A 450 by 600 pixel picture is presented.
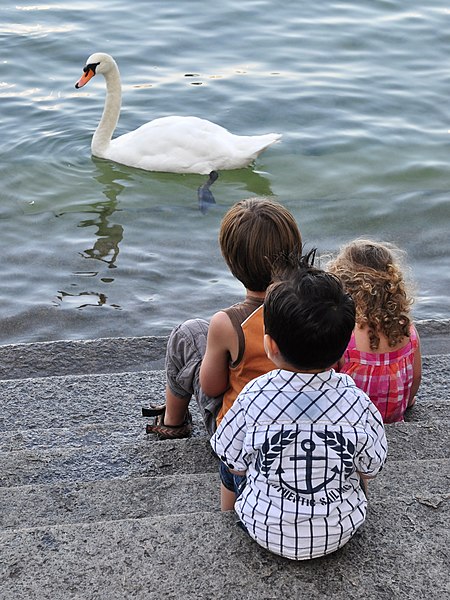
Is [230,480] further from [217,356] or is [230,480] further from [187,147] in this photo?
[187,147]

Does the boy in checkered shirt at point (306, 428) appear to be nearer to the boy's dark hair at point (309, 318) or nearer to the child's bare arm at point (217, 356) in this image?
the boy's dark hair at point (309, 318)

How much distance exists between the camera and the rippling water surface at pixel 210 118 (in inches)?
267

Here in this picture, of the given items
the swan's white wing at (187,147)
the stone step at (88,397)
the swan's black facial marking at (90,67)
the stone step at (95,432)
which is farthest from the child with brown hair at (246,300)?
the swan's black facial marking at (90,67)

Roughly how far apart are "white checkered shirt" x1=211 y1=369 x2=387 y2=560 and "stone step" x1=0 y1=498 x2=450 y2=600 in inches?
2.8

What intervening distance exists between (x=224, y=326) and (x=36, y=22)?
9991mm

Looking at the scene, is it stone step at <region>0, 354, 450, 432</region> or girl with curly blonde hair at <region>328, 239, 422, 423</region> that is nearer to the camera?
girl with curly blonde hair at <region>328, 239, 422, 423</region>

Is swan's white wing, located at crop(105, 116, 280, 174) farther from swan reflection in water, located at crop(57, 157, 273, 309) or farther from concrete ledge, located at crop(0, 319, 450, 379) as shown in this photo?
concrete ledge, located at crop(0, 319, 450, 379)

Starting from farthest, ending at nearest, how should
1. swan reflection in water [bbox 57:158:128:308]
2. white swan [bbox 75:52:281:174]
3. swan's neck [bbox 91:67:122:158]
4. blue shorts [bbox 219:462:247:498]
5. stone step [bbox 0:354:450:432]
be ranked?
swan's neck [bbox 91:67:122:158] → white swan [bbox 75:52:281:174] → swan reflection in water [bbox 57:158:128:308] → stone step [bbox 0:354:450:432] → blue shorts [bbox 219:462:247:498]

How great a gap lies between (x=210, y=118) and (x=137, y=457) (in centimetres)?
703

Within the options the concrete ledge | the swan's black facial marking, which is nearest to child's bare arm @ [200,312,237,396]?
the concrete ledge

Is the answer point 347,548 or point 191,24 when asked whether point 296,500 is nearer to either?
point 347,548

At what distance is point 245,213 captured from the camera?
9.66 ft

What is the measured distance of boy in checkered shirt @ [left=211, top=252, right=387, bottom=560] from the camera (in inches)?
88.8

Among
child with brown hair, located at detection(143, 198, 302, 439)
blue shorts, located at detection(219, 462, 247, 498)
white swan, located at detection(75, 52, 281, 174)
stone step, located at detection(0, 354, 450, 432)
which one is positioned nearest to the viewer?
blue shorts, located at detection(219, 462, 247, 498)
